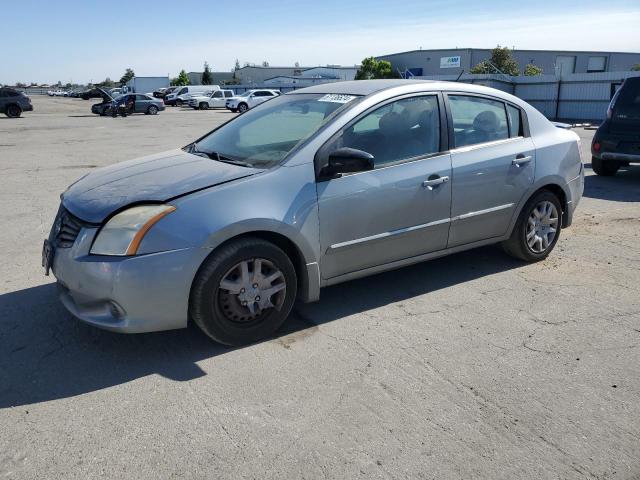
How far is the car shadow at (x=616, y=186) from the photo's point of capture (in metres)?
8.77

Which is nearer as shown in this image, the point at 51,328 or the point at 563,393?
the point at 563,393

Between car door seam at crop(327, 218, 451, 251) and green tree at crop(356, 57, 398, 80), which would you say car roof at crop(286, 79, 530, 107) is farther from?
green tree at crop(356, 57, 398, 80)

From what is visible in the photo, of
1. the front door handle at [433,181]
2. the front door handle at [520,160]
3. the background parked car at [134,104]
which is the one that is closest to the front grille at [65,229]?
the front door handle at [433,181]

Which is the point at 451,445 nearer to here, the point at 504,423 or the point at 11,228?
the point at 504,423

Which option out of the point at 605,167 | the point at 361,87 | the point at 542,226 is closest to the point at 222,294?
the point at 361,87

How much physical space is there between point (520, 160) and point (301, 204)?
2.29 meters

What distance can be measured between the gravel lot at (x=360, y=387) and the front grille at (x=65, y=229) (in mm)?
687

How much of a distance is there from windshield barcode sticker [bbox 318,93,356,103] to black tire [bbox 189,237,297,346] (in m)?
1.37

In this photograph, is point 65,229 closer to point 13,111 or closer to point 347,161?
point 347,161

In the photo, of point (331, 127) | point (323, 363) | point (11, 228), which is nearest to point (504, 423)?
point (323, 363)

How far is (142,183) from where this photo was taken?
3.89m

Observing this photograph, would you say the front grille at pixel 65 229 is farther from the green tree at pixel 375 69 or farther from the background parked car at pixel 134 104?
the green tree at pixel 375 69

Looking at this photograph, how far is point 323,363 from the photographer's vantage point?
142 inches

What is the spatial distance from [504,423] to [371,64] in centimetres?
7530
